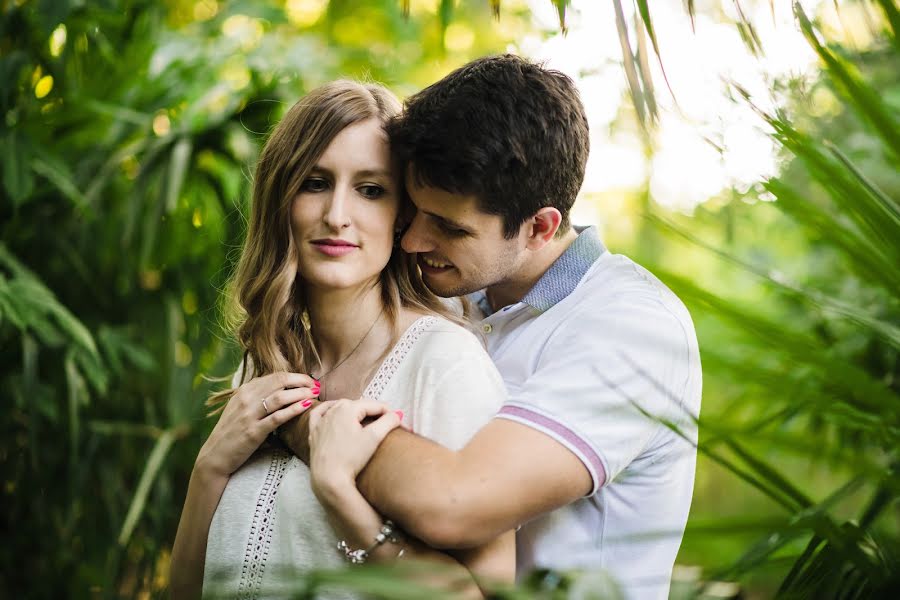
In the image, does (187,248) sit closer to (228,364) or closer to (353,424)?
(228,364)

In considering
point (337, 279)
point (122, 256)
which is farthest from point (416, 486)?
point (122, 256)

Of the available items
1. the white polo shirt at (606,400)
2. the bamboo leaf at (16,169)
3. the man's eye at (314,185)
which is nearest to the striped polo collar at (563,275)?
the white polo shirt at (606,400)

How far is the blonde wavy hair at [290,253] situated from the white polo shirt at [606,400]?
24 cm

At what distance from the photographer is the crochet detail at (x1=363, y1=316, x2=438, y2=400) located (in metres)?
1.40

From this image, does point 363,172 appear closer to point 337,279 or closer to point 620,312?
point 337,279

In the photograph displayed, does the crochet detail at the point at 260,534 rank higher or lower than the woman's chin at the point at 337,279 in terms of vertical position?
lower

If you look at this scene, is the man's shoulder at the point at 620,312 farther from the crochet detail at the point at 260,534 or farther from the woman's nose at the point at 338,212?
the crochet detail at the point at 260,534

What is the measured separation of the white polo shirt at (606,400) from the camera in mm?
1229

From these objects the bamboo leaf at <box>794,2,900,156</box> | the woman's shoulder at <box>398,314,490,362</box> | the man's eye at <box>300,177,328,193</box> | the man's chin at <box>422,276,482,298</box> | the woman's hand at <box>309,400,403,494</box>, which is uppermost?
the bamboo leaf at <box>794,2,900,156</box>

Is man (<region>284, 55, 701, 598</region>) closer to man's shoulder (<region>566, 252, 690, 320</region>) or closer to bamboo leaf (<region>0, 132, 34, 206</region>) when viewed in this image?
man's shoulder (<region>566, 252, 690, 320</region>)

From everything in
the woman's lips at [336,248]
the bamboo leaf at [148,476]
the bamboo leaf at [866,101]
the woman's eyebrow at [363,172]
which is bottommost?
the bamboo leaf at [148,476]

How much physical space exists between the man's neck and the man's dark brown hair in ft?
0.31

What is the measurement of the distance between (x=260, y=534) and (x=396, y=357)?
0.37 metres

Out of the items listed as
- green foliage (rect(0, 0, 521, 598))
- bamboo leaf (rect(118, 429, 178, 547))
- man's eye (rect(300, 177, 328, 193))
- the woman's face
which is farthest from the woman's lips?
bamboo leaf (rect(118, 429, 178, 547))
